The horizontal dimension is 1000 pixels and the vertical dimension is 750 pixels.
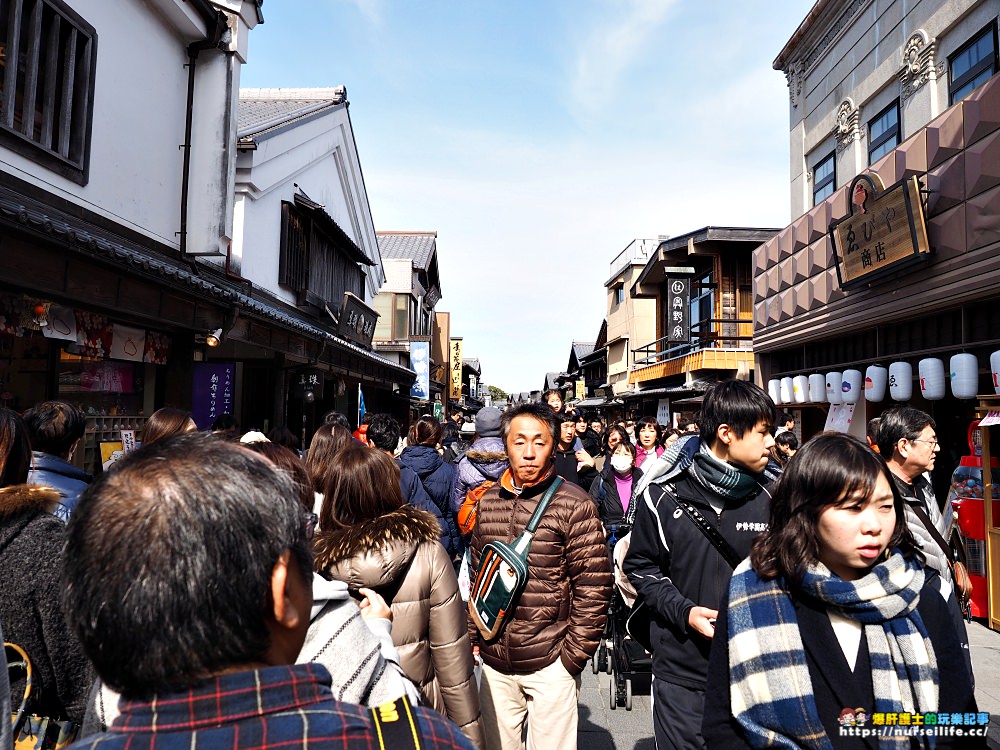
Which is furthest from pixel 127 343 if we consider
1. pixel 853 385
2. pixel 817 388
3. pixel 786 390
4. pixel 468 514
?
pixel 786 390

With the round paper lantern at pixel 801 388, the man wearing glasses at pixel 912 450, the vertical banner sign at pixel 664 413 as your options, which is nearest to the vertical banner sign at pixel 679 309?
the vertical banner sign at pixel 664 413

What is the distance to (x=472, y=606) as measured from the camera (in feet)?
11.5

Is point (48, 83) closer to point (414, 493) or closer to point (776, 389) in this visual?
point (414, 493)

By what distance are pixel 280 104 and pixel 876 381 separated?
17.2 meters

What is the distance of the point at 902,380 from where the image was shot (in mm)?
9625

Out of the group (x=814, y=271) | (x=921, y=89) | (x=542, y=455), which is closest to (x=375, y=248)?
(x=814, y=271)

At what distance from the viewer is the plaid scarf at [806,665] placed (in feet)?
6.29

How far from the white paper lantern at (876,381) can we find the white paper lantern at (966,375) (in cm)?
205

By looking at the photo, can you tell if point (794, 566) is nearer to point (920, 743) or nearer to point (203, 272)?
point (920, 743)

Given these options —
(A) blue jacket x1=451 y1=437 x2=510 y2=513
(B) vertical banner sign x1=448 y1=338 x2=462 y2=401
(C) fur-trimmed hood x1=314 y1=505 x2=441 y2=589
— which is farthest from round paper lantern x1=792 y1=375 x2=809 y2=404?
(B) vertical banner sign x1=448 y1=338 x2=462 y2=401

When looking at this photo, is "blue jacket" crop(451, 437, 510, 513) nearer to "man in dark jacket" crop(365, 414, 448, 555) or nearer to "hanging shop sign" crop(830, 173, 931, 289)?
"man in dark jacket" crop(365, 414, 448, 555)

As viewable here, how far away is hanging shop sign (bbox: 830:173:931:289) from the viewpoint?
9.04m

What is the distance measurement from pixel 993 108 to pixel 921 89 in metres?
3.75

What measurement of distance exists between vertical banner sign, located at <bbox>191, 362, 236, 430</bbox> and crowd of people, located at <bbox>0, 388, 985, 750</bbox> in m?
5.08
